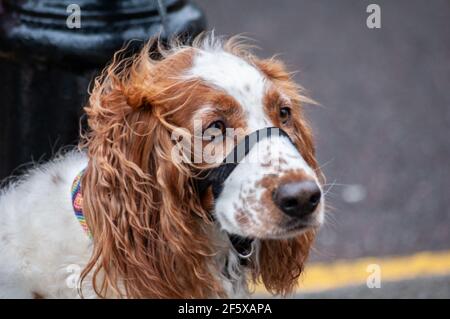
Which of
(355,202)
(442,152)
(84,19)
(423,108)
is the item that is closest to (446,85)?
(423,108)

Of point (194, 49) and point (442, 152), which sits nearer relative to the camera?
point (194, 49)

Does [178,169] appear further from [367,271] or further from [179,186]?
[367,271]

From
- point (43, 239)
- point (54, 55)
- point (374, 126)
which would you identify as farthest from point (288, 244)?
point (374, 126)

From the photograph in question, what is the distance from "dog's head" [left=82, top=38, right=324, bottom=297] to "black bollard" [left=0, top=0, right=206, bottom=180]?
0.72 metres

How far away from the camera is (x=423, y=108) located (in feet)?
27.1

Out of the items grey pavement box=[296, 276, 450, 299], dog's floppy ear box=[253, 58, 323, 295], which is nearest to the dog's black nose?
dog's floppy ear box=[253, 58, 323, 295]

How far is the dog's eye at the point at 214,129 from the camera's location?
3.42 m

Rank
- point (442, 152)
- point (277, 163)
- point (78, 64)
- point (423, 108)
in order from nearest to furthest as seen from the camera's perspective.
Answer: point (277, 163), point (78, 64), point (442, 152), point (423, 108)

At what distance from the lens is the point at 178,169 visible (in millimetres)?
3455

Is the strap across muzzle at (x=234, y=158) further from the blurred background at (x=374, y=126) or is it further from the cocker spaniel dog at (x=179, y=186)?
the blurred background at (x=374, y=126)

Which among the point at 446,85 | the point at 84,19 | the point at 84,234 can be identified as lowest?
the point at 84,234
